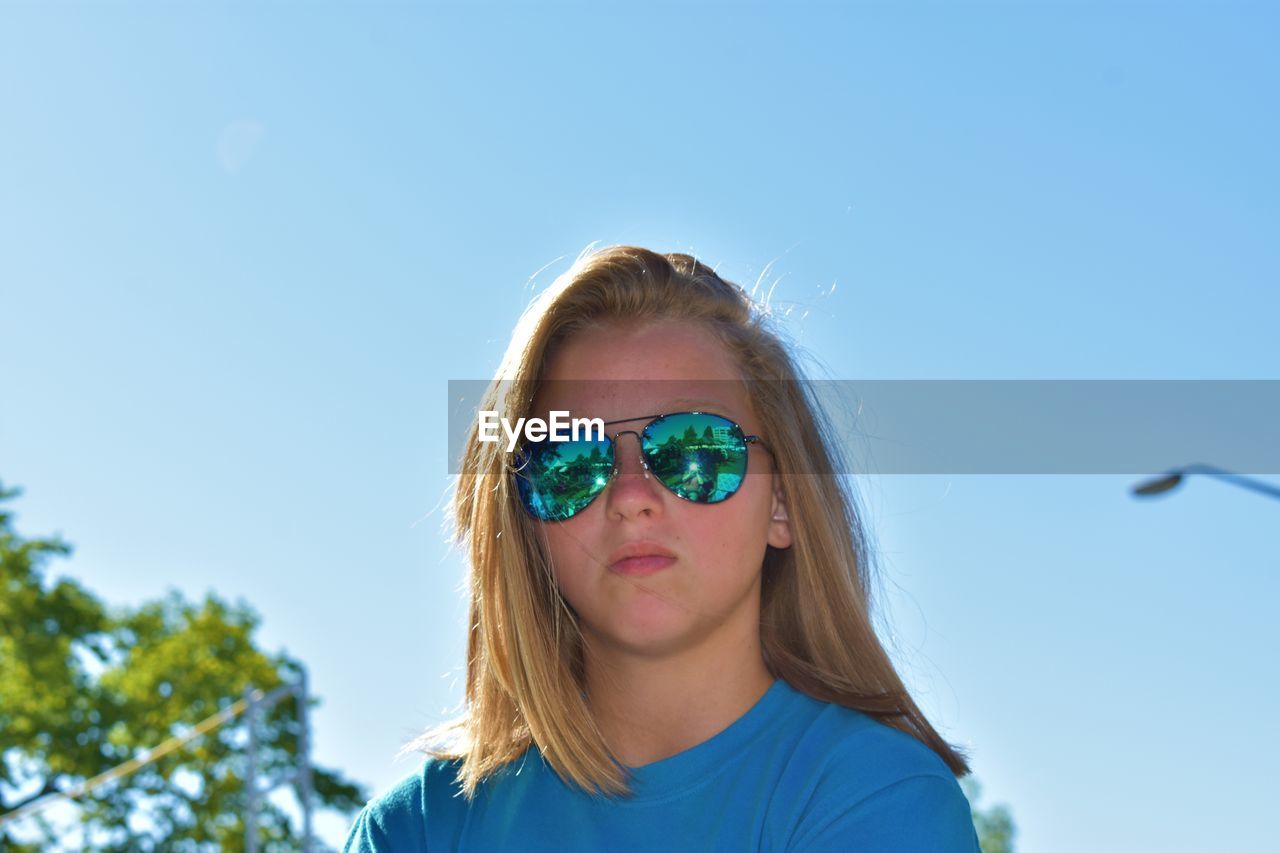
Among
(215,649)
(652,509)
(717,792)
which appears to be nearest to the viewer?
(717,792)

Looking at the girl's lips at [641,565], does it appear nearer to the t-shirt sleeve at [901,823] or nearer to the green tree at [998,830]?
the t-shirt sleeve at [901,823]

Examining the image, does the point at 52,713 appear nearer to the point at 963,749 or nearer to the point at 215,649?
the point at 215,649

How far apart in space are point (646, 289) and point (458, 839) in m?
1.14

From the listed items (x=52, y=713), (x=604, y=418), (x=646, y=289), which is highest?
(x=646, y=289)

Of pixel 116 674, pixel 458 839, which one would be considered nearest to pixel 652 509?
pixel 458 839

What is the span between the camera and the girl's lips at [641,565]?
282 cm

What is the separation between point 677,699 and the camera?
2.88 metres

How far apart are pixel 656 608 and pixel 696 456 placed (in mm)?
293

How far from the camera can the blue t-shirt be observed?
2416 mm

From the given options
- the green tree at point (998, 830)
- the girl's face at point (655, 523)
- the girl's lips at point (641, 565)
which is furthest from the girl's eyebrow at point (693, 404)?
the green tree at point (998, 830)

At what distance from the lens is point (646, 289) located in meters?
3.16

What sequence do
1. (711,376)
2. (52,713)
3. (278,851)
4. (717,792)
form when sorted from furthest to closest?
1. (278,851)
2. (52,713)
3. (711,376)
4. (717,792)

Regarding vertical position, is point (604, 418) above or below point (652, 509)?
above

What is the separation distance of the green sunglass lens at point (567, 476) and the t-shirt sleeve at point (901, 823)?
78cm
